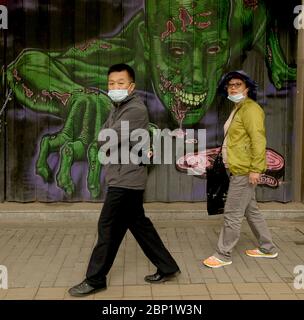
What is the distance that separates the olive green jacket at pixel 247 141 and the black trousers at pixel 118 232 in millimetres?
1060

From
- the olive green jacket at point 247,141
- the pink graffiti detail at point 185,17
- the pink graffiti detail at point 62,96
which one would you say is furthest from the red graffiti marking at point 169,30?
the olive green jacket at point 247,141

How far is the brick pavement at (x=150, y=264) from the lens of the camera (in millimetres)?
4688

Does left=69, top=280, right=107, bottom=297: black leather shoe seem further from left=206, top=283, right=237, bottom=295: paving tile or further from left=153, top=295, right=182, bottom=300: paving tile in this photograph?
left=206, top=283, right=237, bottom=295: paving tile

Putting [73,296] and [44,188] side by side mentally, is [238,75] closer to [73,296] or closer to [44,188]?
[73,296]

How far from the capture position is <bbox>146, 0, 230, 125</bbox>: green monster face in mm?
7133

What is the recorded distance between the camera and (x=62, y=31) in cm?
712

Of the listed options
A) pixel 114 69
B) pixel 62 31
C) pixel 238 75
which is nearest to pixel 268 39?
pixel 238 75

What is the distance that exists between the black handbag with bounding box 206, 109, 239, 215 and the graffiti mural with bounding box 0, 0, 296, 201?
6.13ft

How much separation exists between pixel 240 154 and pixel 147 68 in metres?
2.44

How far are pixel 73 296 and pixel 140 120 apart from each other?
5.12 feet

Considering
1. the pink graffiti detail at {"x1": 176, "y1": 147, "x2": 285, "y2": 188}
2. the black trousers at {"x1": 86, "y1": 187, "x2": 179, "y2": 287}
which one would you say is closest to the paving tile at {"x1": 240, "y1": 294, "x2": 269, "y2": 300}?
the black trousers at {"x1": 86, "y1": 187, "x2": 179, "y2": 287}

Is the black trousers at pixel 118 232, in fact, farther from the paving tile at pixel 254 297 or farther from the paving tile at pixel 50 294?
the paving tile at pixel 254 297

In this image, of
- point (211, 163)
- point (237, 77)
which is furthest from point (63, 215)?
point (237, 77)

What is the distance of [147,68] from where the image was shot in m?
7.19
